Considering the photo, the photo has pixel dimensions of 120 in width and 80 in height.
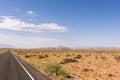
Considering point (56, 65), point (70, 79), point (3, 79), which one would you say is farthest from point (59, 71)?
point (3, 79)

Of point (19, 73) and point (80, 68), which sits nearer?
point (19, 73)

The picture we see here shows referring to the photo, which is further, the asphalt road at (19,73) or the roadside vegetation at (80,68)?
the roadside vegetation at (80,68)

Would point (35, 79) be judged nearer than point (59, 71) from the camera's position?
Yes

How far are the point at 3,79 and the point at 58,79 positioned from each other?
4.45 meters

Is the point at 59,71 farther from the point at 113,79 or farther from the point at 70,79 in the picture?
the point at 113,79

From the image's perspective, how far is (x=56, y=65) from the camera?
77.3 feet

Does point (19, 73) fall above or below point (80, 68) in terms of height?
above

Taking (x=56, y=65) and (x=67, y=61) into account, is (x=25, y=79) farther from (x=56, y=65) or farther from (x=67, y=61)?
(x=67, y=61)

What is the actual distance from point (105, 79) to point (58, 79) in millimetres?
5315

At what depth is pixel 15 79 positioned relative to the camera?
51.1ft

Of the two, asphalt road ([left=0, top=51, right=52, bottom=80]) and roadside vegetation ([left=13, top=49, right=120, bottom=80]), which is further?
Answer: roadside vegetation ([left=13, top=49, right=120, bottom=80])

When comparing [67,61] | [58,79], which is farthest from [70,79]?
[67,61]

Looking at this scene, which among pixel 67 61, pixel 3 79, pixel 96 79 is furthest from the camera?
pixel 67 61

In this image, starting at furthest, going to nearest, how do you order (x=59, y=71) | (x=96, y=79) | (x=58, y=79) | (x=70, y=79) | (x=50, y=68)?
1. (x=50, y=68)
2. (x=59, y=71)
3. (x=96, y=79)
4. (x=70, y=79)
5. (x=58, y=79)
